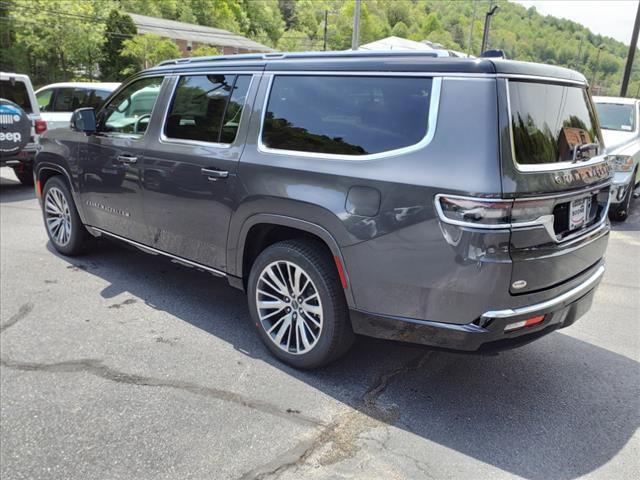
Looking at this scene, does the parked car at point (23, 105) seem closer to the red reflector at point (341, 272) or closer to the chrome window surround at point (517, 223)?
the red reflector at point (341, 272)

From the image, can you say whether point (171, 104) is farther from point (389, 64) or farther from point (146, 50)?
point (146, 50)

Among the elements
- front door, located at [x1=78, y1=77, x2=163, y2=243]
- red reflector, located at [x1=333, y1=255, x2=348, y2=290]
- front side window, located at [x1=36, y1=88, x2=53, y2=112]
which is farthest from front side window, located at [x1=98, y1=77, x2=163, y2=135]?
front side window, located at [x1=36, y1=88, x2=53, y2=112]

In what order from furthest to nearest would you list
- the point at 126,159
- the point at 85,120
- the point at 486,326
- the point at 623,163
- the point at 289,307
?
the point at 623,163, the point at 85,120, the point at 126,159, the point at 289,307, the point at 486,326

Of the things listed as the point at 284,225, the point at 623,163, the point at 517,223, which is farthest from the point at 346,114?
the point at 623,163

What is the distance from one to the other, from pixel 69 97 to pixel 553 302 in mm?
10970

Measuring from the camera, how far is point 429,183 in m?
2.55

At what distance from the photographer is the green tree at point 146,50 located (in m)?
34.8

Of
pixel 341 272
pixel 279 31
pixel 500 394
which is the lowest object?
pixel 500 394

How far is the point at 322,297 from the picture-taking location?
3.11m

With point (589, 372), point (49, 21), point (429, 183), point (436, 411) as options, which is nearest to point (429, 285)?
point (429, 183)

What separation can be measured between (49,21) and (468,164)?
32.3 meters

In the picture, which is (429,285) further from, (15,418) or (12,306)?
(12,306)

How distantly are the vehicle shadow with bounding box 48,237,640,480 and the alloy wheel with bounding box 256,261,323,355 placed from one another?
20cm

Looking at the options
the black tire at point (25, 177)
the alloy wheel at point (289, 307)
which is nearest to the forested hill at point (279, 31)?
the alloy wheel at point (289, 307)
